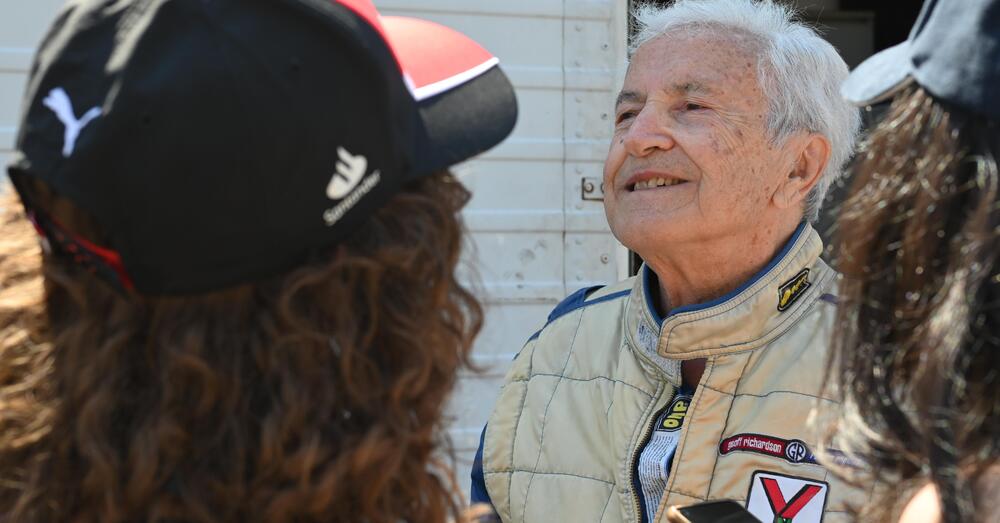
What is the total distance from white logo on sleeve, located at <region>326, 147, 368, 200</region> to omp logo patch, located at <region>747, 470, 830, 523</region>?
1.09 m

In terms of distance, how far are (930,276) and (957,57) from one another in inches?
8.0

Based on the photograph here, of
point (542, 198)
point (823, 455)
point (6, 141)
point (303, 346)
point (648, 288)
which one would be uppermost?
point (303, 346)

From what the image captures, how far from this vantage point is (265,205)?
941mm

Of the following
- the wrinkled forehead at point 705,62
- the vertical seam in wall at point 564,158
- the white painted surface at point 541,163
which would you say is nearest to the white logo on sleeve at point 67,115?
the wrinkled forehead at point 705,62

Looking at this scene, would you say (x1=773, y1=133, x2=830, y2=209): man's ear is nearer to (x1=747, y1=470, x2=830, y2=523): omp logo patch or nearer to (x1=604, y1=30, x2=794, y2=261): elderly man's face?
(x1=604, y1=30, x2=794, y2=261): elderly man's face

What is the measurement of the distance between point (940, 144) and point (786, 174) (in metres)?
1.18

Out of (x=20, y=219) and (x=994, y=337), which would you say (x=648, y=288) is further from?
(x=20, y=219)

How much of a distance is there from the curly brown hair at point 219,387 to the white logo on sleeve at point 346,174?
2.4 inches

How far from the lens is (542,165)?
3590 mm

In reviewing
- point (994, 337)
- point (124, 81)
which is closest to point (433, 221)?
point (124, 81)

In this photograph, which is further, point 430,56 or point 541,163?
point 541,163

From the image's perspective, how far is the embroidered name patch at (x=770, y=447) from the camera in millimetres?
1801

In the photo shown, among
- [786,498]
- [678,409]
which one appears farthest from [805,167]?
[786,498]

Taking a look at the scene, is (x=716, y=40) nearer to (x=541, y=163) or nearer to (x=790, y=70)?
(x=790, y=70)
